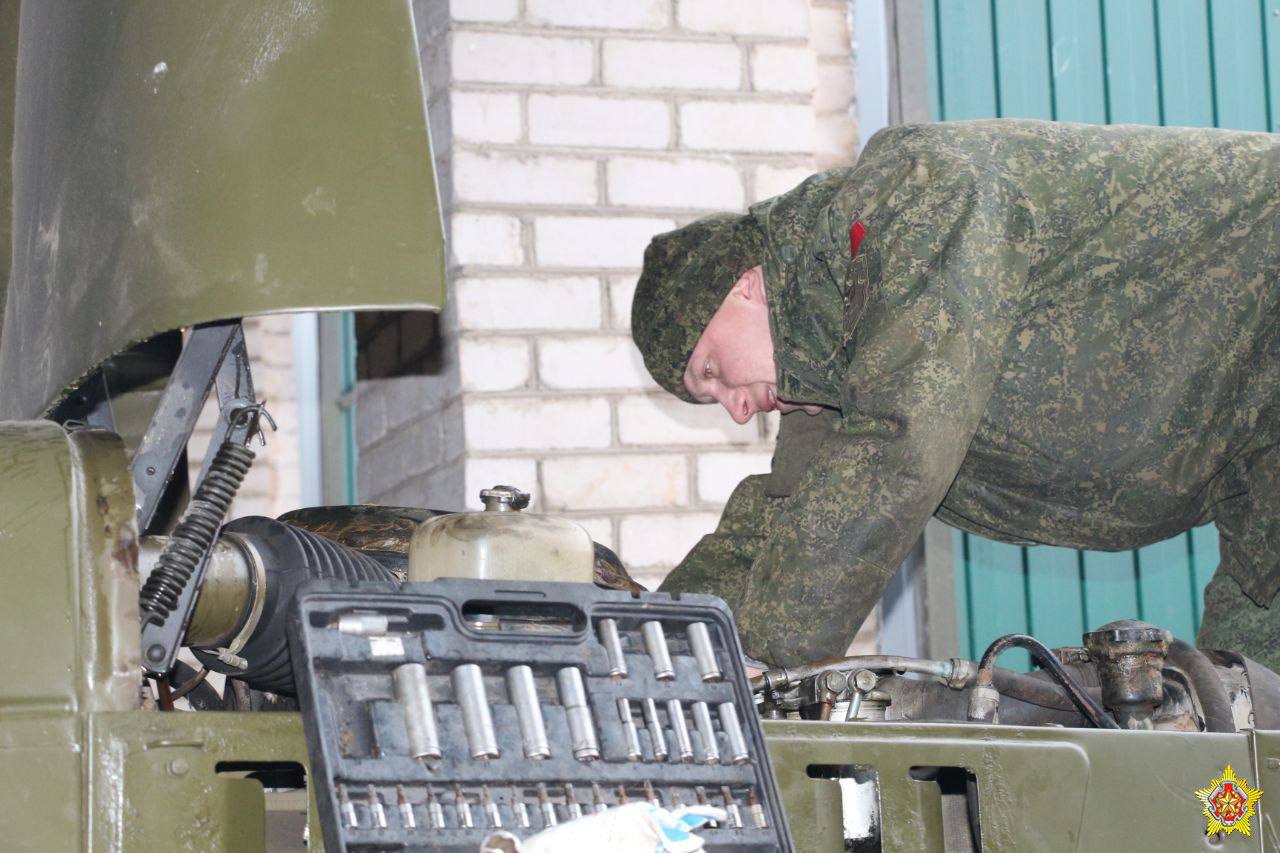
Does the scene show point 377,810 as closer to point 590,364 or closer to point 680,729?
point 680,729

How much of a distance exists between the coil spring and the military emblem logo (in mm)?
911

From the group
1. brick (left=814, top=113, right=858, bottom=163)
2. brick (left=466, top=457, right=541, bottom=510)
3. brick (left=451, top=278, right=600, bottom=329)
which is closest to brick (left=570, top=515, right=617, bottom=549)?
A: brick (left=466, top=457, right=541, bottom=510)

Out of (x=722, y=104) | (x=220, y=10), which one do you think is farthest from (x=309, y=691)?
(x=722, y=104)

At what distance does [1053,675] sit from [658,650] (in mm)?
645

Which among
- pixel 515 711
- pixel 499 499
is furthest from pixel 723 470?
pixel 515 711

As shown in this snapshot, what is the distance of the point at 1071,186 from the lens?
8.39 feet

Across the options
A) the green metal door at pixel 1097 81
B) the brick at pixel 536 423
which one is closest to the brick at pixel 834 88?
the green metal door at pixel 1097 81

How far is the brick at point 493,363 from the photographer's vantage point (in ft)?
11.3

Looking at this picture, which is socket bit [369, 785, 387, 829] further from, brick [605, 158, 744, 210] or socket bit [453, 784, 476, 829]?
brick [605, 158, 744, 210]

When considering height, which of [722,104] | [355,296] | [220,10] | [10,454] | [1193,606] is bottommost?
[1193,606]

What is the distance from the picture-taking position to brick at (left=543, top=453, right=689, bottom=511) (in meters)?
3.47

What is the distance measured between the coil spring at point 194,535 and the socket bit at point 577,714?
34 cm

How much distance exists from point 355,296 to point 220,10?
11.0 inches

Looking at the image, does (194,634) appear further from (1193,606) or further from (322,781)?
(1193,606)
